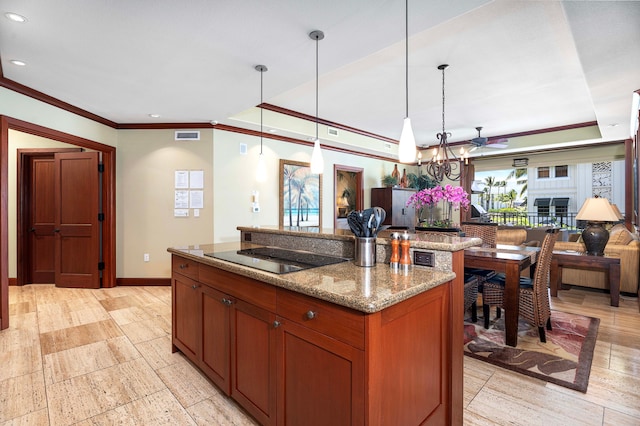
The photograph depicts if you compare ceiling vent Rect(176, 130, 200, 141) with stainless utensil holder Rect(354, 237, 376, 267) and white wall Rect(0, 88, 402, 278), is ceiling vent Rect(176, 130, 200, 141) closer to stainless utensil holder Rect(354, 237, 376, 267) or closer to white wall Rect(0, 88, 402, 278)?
white wall Rect(0, 88, 402, 278)

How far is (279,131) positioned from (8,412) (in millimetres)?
4267

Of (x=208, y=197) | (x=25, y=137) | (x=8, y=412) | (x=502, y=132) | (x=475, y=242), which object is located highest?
(x=502, y=132)

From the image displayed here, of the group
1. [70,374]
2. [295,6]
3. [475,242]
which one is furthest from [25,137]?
[475,242]

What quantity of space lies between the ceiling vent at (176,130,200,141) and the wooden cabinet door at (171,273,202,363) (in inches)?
111

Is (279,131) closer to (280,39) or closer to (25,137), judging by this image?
(280,39)

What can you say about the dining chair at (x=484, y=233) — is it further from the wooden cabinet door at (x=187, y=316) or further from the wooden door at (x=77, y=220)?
the wooden door at (x=77, y=220)

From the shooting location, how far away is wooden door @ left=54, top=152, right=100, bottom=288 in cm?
471

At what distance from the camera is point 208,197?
4.76 meters

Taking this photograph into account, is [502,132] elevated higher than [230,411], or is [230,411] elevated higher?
[502,132]

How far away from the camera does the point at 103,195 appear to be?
4754 mm

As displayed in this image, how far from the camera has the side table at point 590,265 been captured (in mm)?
3787

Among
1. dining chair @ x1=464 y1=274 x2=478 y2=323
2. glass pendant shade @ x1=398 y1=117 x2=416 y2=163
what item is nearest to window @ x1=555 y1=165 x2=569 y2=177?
dining chair @ x1=464 y1=274 x2=478 y2=323

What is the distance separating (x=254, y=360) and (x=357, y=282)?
77 cm

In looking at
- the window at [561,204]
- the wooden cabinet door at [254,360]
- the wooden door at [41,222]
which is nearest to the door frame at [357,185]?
the wooden cabinet door at [254,360]
